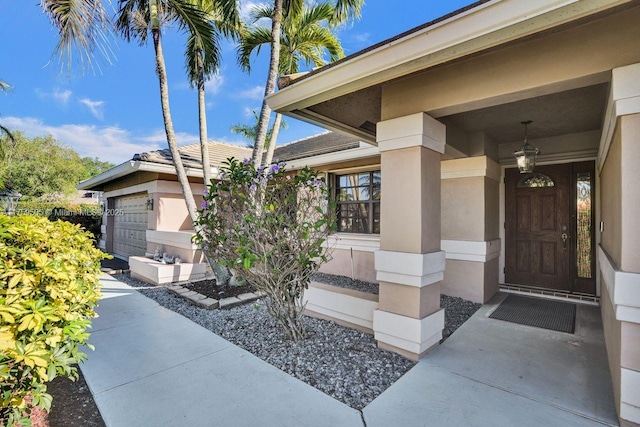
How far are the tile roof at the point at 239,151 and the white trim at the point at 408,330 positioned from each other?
360cm

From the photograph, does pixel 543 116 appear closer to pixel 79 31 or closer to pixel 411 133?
pixel 411 133

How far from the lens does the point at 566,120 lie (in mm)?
4566

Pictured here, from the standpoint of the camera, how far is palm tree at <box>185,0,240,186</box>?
22.6 feet

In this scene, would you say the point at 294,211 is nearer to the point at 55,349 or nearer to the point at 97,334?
the point at 55,349

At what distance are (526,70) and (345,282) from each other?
5.39m

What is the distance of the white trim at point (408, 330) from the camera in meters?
3.34

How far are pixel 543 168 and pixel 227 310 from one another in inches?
257

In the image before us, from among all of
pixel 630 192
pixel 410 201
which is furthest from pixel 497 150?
pixel 630 192

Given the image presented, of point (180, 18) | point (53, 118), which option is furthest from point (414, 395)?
point (53, 118)

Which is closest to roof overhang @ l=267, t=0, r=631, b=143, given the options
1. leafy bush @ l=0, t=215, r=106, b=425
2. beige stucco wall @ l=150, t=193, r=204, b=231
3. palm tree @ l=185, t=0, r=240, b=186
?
leafy bush @ l=0, t=215, r=106, b=425

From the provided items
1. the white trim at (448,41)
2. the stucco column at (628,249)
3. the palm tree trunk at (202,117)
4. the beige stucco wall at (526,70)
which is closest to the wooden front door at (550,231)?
the beige stucco wall at (526,70)

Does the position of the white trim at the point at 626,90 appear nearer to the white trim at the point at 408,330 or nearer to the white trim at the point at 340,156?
the white trim at the point at 408,330

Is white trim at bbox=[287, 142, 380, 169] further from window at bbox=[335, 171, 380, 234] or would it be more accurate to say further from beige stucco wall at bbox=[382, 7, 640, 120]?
beige stucco wall at bbox=[382, 7, 640, 120]

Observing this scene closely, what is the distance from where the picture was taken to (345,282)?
7113mm
